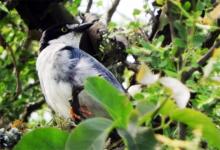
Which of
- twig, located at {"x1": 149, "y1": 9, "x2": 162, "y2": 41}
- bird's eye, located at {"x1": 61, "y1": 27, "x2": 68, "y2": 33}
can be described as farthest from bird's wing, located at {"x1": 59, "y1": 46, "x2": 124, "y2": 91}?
bird's eye, located at {"x1": 61, "y1": 27, "x2": 68, "y2": 33}

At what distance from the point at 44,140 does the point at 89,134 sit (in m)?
0.13

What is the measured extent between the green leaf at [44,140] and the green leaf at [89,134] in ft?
0.32

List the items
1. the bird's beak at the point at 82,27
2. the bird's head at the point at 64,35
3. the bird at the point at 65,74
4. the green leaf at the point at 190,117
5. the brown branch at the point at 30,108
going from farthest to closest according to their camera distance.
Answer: the brown branch at the point at 30,108, the bird's head at the point at 64,35, the bird's beak at the point at 82,27, the bird at the point at 65,74, the green leaf at the point at 190,117

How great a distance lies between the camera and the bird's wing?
96.0 inches

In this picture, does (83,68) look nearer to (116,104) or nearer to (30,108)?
(30,108)

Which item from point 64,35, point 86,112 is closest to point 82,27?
point 64,35

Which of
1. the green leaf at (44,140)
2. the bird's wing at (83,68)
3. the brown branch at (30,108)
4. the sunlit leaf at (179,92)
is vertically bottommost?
the brown branch at (30,108)

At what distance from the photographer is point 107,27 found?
2795 millimetres

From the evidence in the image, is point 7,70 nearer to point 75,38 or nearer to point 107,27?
point 75,38

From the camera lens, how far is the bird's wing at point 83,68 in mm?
2438

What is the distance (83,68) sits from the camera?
2516 millimetres

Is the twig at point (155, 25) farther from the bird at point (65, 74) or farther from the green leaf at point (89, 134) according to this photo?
the green leaf at point (89, 134)

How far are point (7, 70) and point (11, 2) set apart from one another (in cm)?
66

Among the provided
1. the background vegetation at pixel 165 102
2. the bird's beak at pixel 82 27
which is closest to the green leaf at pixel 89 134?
the background vegetation at pixel 165 102
